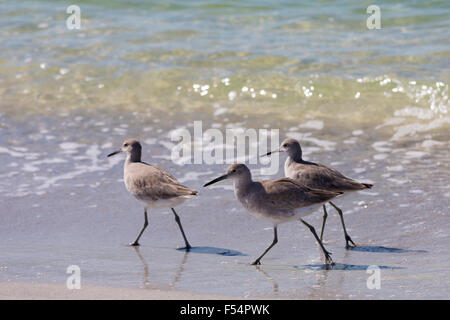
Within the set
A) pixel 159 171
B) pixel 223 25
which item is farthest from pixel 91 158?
pixel 223 25

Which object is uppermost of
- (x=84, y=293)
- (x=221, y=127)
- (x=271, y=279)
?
(x=221, y=127)

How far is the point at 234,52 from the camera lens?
492 inches

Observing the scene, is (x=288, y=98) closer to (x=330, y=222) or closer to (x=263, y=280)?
(x=330, y=222)

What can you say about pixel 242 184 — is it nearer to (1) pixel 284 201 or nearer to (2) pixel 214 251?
(1) pixel 284 201

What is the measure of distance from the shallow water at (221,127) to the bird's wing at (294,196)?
17.1 inches

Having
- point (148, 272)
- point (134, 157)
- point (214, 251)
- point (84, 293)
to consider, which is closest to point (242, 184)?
point (214, 251)

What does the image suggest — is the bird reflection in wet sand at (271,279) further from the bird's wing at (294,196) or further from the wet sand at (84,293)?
the bird's wing at (294,196)

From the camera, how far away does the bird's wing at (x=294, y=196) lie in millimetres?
6348

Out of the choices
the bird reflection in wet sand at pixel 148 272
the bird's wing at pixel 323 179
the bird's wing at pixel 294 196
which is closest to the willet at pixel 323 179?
the bird's wing at pixel 323 179

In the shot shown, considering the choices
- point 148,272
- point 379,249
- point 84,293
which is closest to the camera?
point 84,293

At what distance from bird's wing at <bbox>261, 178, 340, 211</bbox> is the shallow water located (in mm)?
434

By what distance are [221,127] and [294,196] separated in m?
3.88

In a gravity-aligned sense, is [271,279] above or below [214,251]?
above

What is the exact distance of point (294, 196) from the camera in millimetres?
6375
